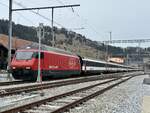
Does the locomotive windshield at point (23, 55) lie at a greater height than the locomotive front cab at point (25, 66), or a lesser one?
Answer: greater

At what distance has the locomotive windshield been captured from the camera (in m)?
32.2

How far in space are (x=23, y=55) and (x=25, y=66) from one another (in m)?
1.84

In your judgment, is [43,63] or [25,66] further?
[43,63]

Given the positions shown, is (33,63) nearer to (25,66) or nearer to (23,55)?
(25,66)

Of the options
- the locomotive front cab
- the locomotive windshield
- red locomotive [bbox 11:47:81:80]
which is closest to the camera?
the locomotive front cab

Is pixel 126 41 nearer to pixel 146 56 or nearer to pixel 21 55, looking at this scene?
pixel 146 56

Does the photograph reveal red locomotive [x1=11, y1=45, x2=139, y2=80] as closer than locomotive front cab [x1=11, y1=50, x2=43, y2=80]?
No

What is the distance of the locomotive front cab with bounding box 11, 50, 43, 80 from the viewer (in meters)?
31.1

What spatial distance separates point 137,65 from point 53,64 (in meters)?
119

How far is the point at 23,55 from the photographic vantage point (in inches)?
1289

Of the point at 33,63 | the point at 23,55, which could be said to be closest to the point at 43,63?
the point at 33,63

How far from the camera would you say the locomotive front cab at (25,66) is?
3111 cm

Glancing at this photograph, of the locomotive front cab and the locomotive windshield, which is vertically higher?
the locomotive windshield

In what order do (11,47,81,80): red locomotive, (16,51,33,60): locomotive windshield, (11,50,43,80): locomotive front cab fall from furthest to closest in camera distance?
(16,51,33,60): locomotive windshield
(11,47,81,80): red locomotive
(11,50,43,80): locomotive front cab
